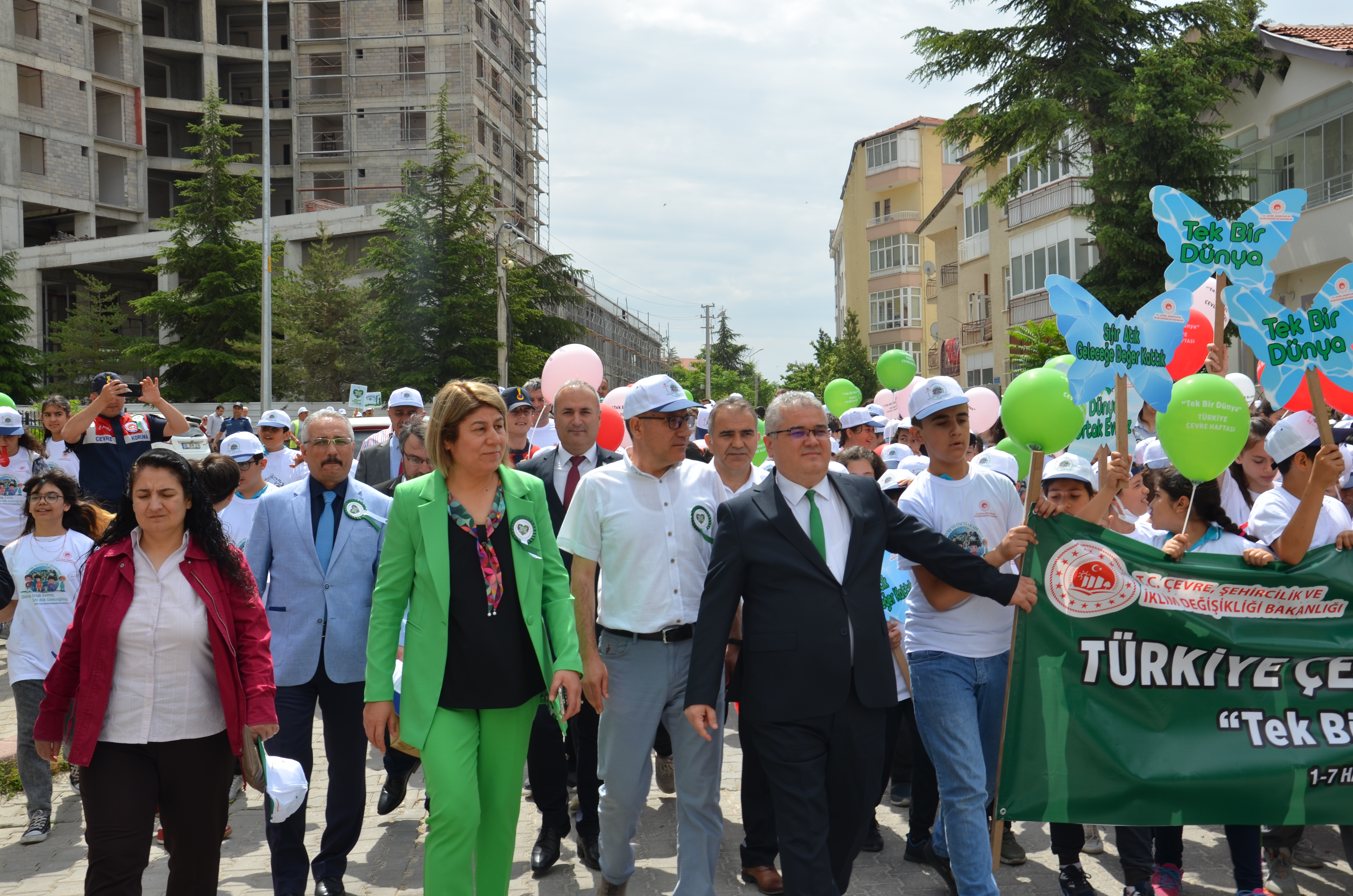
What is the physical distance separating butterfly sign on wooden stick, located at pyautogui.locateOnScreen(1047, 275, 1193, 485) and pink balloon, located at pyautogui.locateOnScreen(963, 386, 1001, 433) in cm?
383

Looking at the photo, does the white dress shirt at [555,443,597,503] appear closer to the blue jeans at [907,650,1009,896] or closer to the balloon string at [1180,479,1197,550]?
the blue jeans at [907,650,1009,896]

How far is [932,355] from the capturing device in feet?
222

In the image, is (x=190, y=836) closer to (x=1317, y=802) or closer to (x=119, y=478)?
(x=1317, y=802)

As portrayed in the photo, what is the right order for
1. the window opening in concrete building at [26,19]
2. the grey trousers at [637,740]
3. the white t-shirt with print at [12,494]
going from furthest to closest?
the window opening in concrete building at [26,19] < the white t-shirt with print at [12,494] < the grey trousers at [637,740]

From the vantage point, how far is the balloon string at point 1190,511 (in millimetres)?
5230

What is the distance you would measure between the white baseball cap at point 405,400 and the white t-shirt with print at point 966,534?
4949mm

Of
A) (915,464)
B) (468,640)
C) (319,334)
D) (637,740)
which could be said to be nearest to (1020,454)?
(915,464)

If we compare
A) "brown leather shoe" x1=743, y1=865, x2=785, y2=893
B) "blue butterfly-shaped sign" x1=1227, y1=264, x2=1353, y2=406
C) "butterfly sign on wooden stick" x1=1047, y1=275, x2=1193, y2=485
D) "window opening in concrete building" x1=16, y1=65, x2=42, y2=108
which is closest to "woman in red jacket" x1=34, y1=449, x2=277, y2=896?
"brown leather shoe" x1=743, y1=865, x2=785, y2=893

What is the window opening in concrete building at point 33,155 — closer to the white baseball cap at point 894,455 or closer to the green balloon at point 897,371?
the green balloon at point 897,371

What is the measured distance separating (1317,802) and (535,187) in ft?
237

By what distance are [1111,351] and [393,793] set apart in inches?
182

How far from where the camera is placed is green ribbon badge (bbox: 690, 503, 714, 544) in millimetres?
5184

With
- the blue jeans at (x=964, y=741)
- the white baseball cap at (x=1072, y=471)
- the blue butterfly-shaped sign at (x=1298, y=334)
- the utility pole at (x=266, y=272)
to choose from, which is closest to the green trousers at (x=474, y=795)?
the blue jeans at (x=964, y=741)

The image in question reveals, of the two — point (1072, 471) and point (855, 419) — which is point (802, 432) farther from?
point (855, 419)
